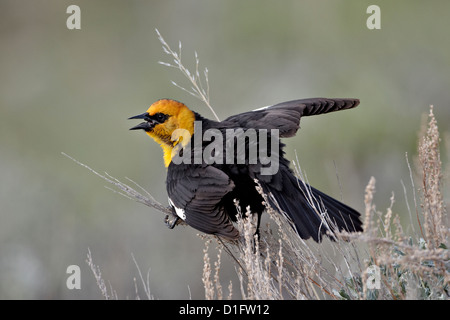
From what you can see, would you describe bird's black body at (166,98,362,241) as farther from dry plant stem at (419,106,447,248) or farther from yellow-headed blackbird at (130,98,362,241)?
dry plant stem at (419,106,447,248)

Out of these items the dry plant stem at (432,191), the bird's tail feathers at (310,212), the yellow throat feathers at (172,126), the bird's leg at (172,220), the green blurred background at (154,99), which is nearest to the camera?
the dry plant stem at (432,191)

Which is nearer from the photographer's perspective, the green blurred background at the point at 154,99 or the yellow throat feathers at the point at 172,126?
the yellow throat feathers at the point at 172,126

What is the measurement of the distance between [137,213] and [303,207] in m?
4.68

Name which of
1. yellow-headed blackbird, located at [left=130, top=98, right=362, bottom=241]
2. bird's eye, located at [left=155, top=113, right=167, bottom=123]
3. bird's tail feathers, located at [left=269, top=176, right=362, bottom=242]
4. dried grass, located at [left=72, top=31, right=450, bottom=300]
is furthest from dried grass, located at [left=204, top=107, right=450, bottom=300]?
bird's eye, located at [left=155, top=113, right=167, bottom=123]

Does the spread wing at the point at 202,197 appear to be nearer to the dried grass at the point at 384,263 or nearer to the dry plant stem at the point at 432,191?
the dried grass at the point at 384,263

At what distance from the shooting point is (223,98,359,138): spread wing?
404 centimetres

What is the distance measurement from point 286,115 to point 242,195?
716mm

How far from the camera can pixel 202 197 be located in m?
3.71

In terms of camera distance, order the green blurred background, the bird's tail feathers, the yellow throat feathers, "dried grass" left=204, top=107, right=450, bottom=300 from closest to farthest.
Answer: "dried grass" left=204, top=107, right=450, bottom=300 → the bird's tail feathers → the yellow throat feathers → the green blurred background

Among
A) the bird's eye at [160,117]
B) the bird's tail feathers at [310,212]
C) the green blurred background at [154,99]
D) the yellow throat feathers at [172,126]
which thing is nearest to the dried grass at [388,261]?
the bird's tail feathers at [310,212]

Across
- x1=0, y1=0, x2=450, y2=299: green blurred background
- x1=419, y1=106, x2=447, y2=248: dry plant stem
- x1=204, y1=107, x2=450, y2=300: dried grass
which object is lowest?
x1=204, y1=107, x2=450, y2=300: dried grass

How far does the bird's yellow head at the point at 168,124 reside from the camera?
13.8ft

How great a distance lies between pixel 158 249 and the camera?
7.34m
